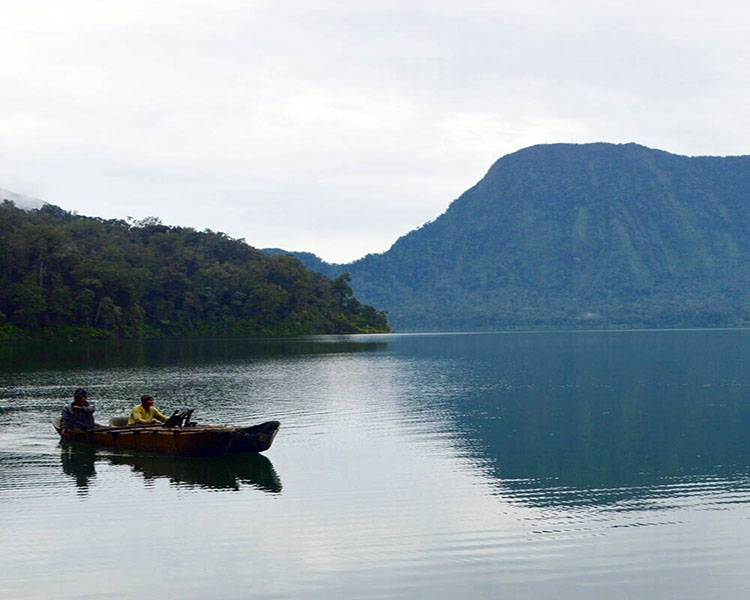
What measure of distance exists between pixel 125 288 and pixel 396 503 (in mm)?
137788

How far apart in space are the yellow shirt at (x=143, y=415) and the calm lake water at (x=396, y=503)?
180 cm

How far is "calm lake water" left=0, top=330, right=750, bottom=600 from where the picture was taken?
18281mm

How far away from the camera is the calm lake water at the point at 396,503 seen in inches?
720

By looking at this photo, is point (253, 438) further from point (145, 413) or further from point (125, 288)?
point (125, 288)

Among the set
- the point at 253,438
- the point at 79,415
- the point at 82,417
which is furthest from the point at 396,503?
the point at 79,415

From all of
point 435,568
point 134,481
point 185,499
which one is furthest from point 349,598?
point 134,481

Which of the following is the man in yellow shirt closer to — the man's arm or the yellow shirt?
the yellow shirt

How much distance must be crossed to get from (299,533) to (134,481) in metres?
9.48

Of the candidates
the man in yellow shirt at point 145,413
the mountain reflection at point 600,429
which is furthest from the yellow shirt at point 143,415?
the mountain reflection at point 600,429

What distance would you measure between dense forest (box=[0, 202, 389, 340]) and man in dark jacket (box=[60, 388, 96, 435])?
110 m

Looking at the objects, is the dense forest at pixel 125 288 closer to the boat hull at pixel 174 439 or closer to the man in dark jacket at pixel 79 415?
the man in dark jacket at pixel 79 415

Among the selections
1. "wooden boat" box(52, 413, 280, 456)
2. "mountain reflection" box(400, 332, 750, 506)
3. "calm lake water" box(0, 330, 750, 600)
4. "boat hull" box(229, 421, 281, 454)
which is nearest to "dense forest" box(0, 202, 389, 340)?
"mountain reflection" box(400, 332, 750, 506)

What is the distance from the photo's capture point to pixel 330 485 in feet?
93.0

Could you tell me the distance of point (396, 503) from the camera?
2559 cm
